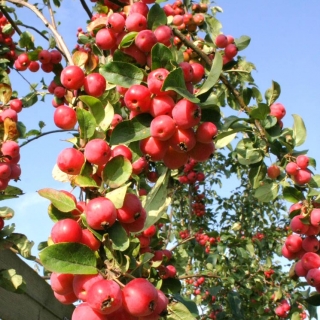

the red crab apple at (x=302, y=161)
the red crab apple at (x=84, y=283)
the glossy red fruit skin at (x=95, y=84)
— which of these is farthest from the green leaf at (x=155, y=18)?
the red crab apple at (x=302, y=161)

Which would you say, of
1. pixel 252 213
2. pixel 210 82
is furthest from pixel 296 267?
pixel 252 213

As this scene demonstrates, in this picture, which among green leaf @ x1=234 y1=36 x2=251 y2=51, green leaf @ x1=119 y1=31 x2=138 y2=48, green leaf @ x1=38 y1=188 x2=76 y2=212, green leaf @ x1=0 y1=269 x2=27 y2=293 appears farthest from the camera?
green leaf @ x1=234 y1=36 x2=251 y2=51

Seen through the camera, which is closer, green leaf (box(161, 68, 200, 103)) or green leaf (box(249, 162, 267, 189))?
green leaf (box(161, 68, 200, 103))

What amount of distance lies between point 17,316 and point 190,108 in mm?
1253

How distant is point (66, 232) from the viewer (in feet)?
2.49

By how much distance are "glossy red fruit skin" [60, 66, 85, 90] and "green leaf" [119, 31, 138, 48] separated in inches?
5.2

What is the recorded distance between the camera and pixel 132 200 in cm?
83

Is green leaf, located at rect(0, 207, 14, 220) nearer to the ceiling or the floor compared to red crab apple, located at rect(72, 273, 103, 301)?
nearer to the floor

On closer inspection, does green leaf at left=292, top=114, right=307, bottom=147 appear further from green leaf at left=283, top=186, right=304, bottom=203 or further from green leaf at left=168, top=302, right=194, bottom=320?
green leaf at left=168, top=302, right=194, bottom=320

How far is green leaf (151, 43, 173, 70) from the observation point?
0.93 meters

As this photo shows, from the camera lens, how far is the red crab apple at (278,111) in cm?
163

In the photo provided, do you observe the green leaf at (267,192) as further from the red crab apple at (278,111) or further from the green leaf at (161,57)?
the green leaf at (161,57)

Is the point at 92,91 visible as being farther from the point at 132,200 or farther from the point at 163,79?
the point at 132,200

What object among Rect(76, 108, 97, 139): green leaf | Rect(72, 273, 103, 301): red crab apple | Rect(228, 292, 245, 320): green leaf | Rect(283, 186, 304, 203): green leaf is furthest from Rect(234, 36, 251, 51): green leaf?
Rect(228, 292, 245, 320): green leaf
